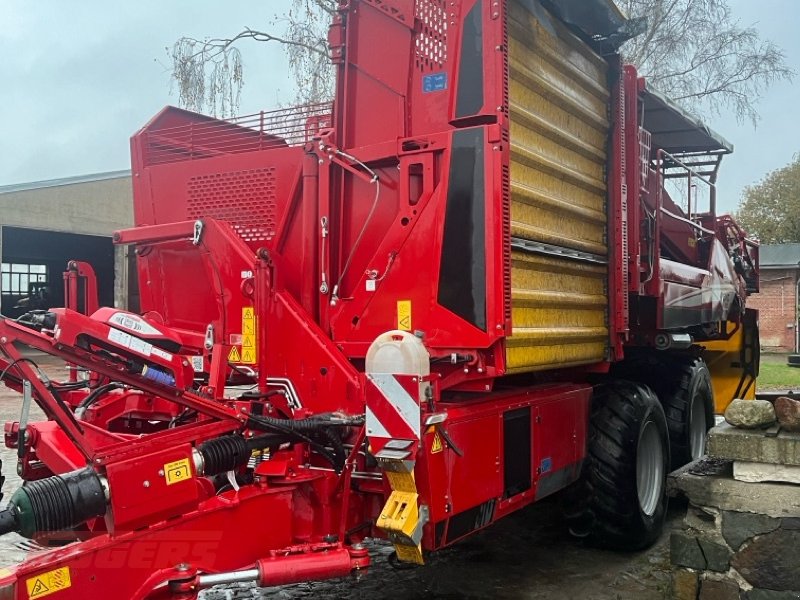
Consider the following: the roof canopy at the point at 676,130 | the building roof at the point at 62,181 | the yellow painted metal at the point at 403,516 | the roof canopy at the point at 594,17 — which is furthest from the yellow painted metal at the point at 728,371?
the building roof at the point at 62,181

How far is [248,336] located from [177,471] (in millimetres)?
1064

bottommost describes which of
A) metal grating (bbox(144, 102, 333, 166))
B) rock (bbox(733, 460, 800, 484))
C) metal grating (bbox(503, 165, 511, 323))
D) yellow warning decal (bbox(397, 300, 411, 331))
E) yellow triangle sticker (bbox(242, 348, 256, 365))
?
rock (bbox(733, 460, 800, 484))

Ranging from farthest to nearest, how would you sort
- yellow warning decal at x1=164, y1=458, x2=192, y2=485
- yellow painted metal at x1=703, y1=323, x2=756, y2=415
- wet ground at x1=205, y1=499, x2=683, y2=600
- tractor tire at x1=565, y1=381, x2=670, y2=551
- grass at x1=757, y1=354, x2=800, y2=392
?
1. grass at x1=757, y1=354, x2=800, y2=392
2. yellow painted metal at x1=703, y1=323, x2=756, y2=415
3. tractor tire at x1=565, y1=381, x2=670, y2=551
4. wet ground at x1=205, y1=499, x2=683, y2=600
5. yellow warning decal at x1=164, y1=458, x2=192, y2=485

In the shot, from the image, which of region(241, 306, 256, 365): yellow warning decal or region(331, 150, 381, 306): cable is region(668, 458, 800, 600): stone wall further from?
region(241, 306, 256, 365): yellow warning decal

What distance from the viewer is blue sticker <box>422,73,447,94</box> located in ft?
12.0

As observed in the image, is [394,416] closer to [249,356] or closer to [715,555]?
[249,356]

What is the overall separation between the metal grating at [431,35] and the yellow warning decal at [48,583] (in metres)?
2.70

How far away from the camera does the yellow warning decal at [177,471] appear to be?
9.29ft

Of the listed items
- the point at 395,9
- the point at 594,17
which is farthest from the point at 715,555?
the point at 594,17

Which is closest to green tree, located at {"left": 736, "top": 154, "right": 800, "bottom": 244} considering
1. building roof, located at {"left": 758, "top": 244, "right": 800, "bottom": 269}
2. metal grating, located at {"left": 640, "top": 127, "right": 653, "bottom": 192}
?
building roof, located at {"left": 758, "top": 244, "right": 800, "bottom": 269}

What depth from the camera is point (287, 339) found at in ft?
12.4

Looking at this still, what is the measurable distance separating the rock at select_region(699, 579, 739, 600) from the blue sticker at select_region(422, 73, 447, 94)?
8.19 feet

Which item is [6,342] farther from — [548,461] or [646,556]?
[646,556]

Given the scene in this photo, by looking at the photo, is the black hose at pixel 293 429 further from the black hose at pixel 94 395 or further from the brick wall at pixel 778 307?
the brick wall at pixel 778 307
